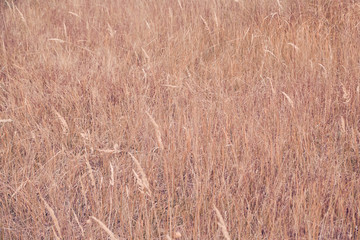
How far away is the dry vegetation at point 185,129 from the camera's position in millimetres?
1223

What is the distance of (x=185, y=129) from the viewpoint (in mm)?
1448

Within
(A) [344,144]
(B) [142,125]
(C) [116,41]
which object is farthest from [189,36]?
(A) [344,144]

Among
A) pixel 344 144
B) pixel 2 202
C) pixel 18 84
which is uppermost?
pixel 18 84

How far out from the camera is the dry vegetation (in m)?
1.22

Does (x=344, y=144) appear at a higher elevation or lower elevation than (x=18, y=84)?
lower

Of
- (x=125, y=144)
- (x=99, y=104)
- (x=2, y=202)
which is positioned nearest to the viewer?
(x=2, y=202)

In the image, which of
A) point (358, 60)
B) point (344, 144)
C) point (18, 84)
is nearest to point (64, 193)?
point (18, 84)

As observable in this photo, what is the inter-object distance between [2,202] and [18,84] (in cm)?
100

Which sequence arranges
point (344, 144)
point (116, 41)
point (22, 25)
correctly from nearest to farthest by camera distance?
1. point (344, 144)
2. point (116, 41)
3. point (22, 25)

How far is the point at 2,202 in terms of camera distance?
1.30 metres

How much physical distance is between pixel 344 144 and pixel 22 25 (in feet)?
8.59

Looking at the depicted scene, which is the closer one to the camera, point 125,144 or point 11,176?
point 11,176

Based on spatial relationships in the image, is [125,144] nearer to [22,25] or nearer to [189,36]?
[189,36]

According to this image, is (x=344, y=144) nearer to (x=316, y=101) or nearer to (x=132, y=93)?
(x=316, y=101)
